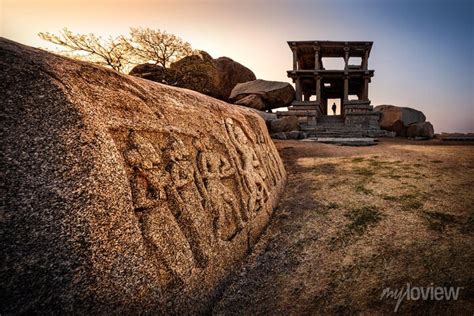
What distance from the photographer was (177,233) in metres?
1.77

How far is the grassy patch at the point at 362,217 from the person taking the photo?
9.26ft

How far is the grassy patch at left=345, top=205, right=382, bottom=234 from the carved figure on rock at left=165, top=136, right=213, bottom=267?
1.90 m

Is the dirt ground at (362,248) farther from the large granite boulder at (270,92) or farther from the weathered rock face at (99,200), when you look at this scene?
the large granite boulder at (270,92)

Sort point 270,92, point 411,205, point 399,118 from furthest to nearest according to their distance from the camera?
1. point 270,92
2. point 399,118
3. point 411,205

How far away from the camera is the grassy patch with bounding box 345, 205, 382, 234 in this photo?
2.82 metres

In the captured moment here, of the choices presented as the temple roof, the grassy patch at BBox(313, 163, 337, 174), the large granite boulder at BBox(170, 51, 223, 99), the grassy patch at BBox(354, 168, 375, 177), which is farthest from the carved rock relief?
the temple roof

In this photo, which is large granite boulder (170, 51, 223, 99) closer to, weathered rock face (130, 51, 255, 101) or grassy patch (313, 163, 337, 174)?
weathered rock face (130, 51, 255, 101)

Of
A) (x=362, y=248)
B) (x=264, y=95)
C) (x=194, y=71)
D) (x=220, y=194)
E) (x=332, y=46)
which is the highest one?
(x=332, y=46)

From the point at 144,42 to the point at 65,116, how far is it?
16.0 meters

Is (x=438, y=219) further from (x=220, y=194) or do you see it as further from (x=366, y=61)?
(x=366, y=61)

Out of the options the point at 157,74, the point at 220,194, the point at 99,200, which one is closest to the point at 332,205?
the point at 220,194

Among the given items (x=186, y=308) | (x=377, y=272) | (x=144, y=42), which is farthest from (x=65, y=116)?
(x=144, y=42)

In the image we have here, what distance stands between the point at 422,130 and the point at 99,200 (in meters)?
14.6

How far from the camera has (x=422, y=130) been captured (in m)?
11.6
